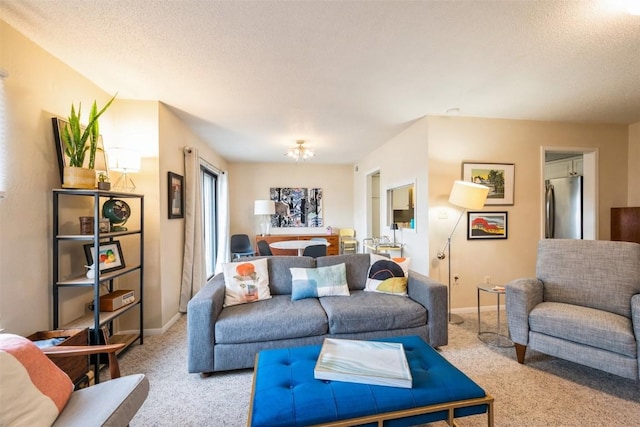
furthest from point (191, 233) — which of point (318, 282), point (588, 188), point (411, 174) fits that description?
point (588, 188)

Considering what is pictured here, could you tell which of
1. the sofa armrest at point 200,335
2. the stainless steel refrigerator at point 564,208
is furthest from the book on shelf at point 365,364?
the stainless steel refrigerator at point 564,208

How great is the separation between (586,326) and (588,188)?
2.72 meters

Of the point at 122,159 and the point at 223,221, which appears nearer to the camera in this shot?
the point at 122,159

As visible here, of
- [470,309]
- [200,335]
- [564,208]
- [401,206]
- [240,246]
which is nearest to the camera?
[200,335]

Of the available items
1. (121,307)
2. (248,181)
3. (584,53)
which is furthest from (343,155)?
(121,307)

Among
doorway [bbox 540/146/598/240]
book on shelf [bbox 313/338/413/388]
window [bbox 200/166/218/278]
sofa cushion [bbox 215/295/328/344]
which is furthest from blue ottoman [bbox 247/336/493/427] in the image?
window [bbox 200/166/218/278]

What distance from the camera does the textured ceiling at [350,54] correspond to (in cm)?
155

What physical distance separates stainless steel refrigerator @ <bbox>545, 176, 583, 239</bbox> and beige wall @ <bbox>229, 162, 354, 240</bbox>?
12.4 ft

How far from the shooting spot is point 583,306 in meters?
2.17

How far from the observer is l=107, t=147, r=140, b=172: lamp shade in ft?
7.41

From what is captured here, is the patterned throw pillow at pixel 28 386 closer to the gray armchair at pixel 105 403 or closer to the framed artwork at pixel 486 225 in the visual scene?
the gray armchair at pixel 105 403

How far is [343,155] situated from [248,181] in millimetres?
2364

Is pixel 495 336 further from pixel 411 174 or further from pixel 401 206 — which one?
pixel 401 206

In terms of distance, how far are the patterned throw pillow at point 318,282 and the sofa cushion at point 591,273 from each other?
181 cm
